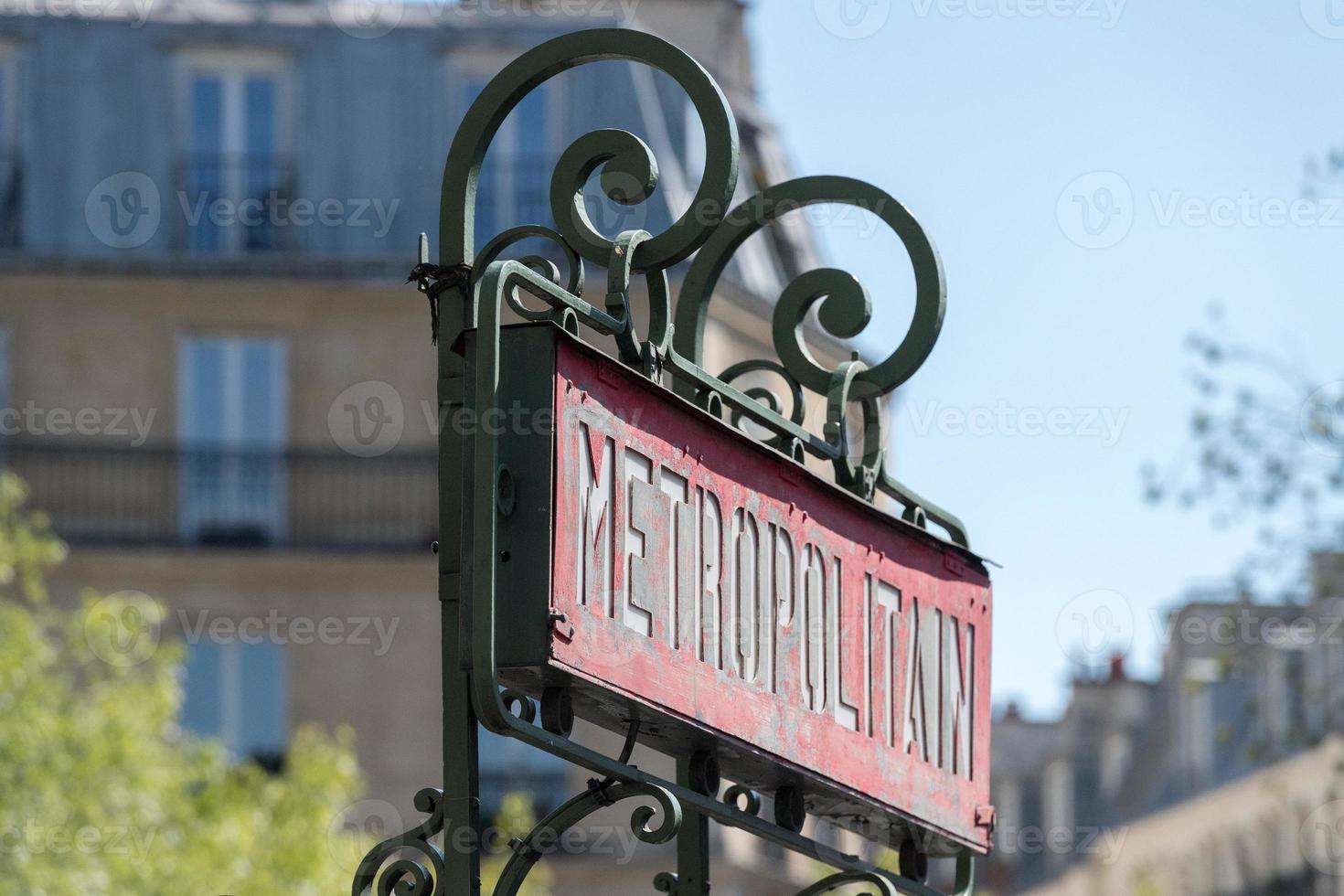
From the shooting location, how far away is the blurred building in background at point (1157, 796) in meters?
44.7

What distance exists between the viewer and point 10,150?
28.1 meters

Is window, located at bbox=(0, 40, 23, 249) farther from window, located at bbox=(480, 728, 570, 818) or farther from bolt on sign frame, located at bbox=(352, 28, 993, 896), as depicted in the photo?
bolt on sign frame, located at bbox=(352, 28, 993, 896)

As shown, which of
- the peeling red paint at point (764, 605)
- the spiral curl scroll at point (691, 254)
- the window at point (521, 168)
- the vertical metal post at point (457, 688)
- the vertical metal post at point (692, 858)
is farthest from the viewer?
the window at point (521, 168)

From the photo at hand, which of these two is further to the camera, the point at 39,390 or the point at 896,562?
the point at 39,390

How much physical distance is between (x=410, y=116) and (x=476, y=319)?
2461cm

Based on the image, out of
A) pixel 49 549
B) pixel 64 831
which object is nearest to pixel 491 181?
pixel 49 549

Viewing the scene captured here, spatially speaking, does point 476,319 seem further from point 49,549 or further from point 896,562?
point 49,549

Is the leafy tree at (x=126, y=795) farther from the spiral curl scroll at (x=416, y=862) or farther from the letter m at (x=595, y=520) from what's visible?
the letter m at (x=595, y=520)

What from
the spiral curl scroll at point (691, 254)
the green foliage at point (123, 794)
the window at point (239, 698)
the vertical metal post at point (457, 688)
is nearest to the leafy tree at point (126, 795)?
the green foliage at point (123, 794)

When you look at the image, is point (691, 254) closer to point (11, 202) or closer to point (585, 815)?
point (585, 815)

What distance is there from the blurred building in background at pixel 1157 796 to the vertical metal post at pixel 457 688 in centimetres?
3040

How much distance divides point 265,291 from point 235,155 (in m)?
1.61

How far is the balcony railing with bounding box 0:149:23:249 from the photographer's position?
1101 inches

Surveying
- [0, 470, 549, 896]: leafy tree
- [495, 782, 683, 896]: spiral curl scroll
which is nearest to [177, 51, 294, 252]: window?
[0, 470, 549, 896]: leafy tree
